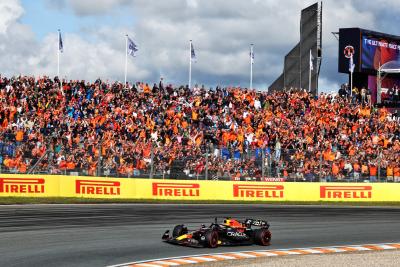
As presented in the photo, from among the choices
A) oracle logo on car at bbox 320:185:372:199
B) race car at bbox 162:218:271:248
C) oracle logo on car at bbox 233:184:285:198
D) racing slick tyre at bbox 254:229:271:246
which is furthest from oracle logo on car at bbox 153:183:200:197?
racing slick tyre at bbox 254:229:271:246

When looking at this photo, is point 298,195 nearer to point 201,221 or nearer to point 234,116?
point 234,116

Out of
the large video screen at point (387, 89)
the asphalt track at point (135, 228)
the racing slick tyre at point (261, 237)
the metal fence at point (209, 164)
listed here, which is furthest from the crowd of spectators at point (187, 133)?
→ the racing slick tyre at point (261, 237)

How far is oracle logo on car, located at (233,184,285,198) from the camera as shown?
29.7 meters

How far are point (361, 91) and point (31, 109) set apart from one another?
79.6ft

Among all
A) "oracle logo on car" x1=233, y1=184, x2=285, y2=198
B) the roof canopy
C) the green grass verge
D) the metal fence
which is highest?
the roof canopy

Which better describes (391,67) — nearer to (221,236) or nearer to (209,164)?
(209,164)

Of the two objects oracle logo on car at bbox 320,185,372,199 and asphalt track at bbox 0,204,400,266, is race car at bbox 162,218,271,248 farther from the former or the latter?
oracle logo on car at bbox 320,185,372,199

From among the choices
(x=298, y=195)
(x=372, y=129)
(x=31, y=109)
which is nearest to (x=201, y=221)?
(x=298, y=195)

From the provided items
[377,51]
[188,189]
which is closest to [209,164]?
[188,189]

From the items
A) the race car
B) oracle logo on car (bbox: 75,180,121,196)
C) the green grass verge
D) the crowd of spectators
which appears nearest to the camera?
the race car

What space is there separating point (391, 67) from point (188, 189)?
2724 centimetres

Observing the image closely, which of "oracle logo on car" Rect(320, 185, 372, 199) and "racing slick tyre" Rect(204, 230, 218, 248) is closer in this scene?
"racing slick tyre" Rect(204, 230, 218, 248)

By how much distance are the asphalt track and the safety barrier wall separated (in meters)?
2.50

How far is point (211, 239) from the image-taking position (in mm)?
13945
